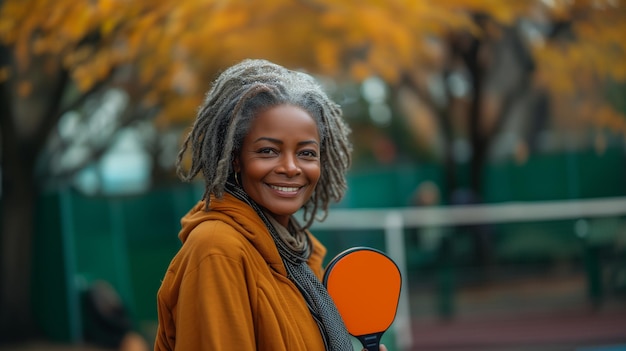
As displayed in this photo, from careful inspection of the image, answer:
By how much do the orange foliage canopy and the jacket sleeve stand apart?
3.99m

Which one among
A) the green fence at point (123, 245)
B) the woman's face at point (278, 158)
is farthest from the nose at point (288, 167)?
the green fence at point (123, 245)

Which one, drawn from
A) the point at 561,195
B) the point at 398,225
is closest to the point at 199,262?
the point at 398,225

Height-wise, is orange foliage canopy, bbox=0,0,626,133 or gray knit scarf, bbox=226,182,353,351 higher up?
orange foliage canopy, bbox=0,0,626,133

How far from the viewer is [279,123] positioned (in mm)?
2258

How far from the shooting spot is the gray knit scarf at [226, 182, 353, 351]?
2.21 meters

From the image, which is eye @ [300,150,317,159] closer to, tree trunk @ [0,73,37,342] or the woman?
the woman

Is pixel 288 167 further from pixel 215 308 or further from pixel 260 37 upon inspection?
pixel 260 37

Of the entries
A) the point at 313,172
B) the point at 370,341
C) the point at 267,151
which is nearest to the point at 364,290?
the point at 370,341

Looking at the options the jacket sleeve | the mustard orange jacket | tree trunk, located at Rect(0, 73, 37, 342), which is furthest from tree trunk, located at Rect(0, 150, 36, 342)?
the jacket sleeve

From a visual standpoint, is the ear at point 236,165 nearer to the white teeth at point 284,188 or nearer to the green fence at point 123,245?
the white teeth at point 284,188

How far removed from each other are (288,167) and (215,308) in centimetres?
47

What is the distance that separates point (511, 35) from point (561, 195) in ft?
8.14

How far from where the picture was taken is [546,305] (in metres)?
7.72

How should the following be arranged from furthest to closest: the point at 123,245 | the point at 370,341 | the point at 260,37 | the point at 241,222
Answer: the point at 260,37 → the point at 123,245 → the point at 370,341 → the point at 241,222
